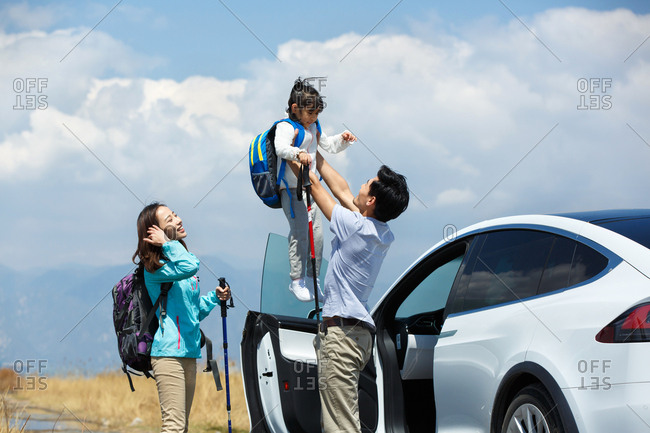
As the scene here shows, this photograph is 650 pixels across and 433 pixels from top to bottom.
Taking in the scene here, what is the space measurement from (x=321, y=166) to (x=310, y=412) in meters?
1.82

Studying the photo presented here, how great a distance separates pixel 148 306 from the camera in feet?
14.3

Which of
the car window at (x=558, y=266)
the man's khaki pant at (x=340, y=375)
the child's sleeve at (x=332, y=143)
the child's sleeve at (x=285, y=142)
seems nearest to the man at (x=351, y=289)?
the man's khaki pant at (x=340, y=375)

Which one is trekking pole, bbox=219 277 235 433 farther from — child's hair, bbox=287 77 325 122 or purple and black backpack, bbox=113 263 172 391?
child's hair, bbox=287 77 325 122

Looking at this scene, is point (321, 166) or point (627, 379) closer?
point (627, 379)

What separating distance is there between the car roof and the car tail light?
2.44 ft

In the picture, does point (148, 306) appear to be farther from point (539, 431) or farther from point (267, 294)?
point (539, 431)

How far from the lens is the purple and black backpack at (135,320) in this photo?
427 cm

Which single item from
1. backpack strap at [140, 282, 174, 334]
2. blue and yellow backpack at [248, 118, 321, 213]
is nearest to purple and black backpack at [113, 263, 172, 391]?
backpack strap at [140, 282, 174, 334]

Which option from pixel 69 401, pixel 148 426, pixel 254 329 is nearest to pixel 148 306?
pixel 254 329

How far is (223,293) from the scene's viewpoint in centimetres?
477

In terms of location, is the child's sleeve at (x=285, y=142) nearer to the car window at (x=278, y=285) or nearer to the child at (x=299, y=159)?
the child at (x=299, y=159)

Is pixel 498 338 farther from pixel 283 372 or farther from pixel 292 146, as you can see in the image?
pixel 292 146

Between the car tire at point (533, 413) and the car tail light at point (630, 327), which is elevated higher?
the car tail light at point (630, 327)

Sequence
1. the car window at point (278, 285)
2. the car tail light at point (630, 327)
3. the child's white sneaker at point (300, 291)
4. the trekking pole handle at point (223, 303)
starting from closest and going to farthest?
the car tail light at point (630, 327) → the trekking pole handle at point (223, 303) → the car window at point (278, 285) → the child's white sneaker at point (300, 291)
